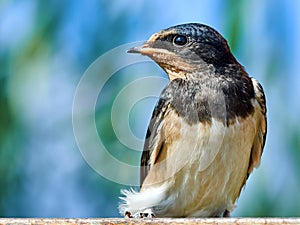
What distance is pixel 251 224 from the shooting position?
1031 millimetres

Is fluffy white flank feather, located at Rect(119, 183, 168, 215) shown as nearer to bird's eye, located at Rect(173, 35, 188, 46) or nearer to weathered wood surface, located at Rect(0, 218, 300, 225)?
bird's eye, located at Rect(173, 35, 188, 46)

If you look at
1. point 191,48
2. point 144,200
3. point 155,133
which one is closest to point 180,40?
point 191,48

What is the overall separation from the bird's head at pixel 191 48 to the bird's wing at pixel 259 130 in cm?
10

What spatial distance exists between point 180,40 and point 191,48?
34mm

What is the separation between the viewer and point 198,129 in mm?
1753

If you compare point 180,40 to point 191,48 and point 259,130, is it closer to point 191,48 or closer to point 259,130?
point 191,48

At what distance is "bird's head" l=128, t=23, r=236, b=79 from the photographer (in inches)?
72.7

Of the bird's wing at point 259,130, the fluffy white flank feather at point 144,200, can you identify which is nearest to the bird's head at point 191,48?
the bird's wing at point 259,130

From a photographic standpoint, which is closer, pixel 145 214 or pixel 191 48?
pixel 145 214

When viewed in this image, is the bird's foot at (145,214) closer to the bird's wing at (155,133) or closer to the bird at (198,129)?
the bird at (198,129)

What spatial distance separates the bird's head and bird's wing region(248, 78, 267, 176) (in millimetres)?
102

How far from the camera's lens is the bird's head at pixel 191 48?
185 centimetres

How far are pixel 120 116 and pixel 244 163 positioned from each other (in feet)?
1.52

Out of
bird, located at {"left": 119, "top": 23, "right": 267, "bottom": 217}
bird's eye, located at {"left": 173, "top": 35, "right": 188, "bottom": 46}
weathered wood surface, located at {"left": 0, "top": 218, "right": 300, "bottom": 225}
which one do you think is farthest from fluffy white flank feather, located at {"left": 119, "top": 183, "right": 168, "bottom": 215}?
weathered wood surface, located at {"left": 0, "top": 218, "right": 300, "bottom": 225}
